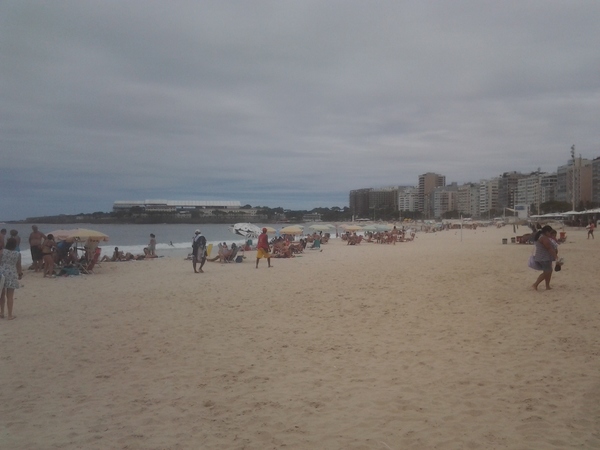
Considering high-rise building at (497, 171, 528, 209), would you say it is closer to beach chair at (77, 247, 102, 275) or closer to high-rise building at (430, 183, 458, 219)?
high-rise building at (430, 183, 458, 219)

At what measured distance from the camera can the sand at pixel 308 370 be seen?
331cm

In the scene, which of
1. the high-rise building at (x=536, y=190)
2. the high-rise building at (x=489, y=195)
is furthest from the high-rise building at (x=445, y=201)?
the high-rise building at (x=536, y=190)

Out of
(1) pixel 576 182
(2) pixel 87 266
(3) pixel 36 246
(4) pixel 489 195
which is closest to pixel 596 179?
(1) pixel 576 182

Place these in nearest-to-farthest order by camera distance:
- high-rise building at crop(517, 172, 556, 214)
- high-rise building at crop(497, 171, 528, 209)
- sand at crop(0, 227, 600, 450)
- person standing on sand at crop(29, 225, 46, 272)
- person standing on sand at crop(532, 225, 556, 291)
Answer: sand at crop(0, 227, 600, 450) < person standing on sand at crop(532, 225, 556, 291) < person standing on sand at crop(29, 225, 46, 272) < high-rise building at crop(517, 172, 556, 214) < high-rise building at crop(497, 171, 528, 209)

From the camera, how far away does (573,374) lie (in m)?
4.33

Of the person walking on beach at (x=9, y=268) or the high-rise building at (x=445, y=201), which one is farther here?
the high-rise building at (x=445, y=201)

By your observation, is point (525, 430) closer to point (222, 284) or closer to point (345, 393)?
point (345, 393)

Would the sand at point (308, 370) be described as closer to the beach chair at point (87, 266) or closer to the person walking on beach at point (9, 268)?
the person walking on beach at point (9, 268)

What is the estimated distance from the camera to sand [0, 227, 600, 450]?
3.31m

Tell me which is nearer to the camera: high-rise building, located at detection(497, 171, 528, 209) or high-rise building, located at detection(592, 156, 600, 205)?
high-rise building, located at detection(592, 156, 600, 205)

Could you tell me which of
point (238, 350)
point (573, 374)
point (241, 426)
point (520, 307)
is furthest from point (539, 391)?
point (520, 307)

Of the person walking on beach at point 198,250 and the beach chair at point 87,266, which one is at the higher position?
the person walking on beach at point 198,250

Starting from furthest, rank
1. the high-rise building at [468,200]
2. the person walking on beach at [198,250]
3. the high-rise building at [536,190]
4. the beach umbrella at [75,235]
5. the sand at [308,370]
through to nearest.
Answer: the high-rise building at [468,200] → the high-rise building at [536,190] → the beach umbrella at [75,235] → the person walking on beach at [198,250] → the sand at [308,370]

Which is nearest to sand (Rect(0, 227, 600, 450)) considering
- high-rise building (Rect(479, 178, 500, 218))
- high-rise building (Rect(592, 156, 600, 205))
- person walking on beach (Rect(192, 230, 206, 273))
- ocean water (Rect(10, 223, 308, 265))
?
person walking on beach (Rect(192, 230, 206, 273))
